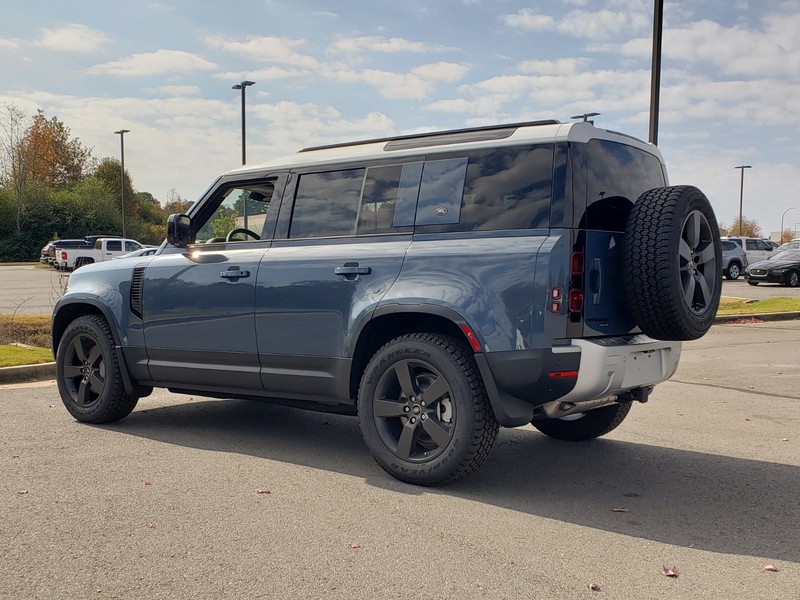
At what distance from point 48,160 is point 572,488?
6931 cm

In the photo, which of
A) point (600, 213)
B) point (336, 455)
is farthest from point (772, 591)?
point (336, 455)

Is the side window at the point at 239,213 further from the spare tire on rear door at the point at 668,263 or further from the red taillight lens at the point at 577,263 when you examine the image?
the spare tire on rear door at the point at 668,263

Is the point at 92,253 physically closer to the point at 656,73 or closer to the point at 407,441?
the point at 656,73

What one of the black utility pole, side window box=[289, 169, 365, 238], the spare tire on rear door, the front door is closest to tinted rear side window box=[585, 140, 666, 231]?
the spare tire on rear door

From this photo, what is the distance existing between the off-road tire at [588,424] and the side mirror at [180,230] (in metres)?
2.93

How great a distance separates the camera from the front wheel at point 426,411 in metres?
4.61

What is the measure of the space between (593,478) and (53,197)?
5855cm

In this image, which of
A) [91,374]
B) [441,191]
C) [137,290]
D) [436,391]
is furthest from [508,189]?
[91,374]

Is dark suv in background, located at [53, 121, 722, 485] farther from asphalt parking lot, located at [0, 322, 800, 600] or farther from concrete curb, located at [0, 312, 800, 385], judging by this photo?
concrete curb, located at [0, 312, 800, 385]

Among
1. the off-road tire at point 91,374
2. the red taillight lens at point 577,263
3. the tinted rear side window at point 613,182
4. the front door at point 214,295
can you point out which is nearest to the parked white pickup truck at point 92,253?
the off-road tire at point 91,374

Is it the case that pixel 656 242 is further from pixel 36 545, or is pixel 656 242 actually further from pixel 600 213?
pixel 36 545

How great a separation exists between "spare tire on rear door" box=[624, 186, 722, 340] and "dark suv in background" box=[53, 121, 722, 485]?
11 mm

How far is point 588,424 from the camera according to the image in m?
6.02

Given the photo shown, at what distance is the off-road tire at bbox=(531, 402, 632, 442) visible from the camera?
19.3ft
